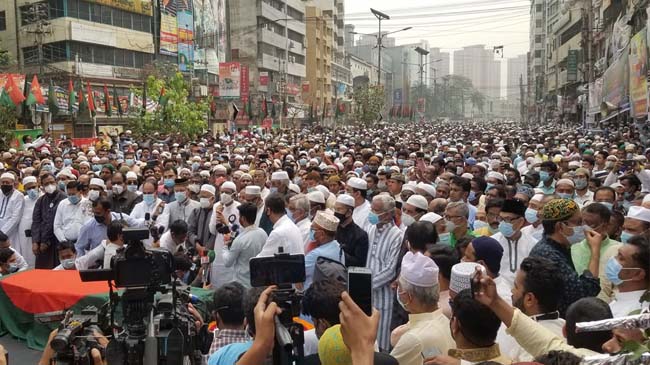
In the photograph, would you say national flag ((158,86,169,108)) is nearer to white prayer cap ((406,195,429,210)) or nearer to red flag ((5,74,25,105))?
red flag ((5,74,25,105))

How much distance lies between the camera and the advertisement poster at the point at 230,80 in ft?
154

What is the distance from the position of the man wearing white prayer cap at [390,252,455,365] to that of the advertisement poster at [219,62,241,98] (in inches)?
1734

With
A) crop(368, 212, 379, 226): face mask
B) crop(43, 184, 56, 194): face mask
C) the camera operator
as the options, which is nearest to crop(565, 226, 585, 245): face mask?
crop(368, 212, 379, 226): face mask

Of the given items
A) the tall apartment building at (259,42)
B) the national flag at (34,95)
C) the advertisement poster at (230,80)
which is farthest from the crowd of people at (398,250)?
the tall apartment building at (259,42)

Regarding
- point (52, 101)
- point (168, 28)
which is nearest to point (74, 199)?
point (52, 101)

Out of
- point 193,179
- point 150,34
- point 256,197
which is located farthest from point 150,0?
point 256,197

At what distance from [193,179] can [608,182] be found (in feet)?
23.8

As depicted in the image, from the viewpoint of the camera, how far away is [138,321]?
3.64 metres

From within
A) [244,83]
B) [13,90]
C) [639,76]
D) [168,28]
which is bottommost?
[639,76]

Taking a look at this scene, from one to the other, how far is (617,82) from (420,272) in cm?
1599

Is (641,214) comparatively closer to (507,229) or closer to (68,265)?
(507,229)

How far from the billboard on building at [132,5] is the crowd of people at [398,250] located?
31.5 metres

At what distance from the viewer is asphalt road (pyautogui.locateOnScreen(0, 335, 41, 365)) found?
7023mm

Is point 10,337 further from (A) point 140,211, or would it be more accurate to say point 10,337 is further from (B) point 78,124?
(B) point 78,124
